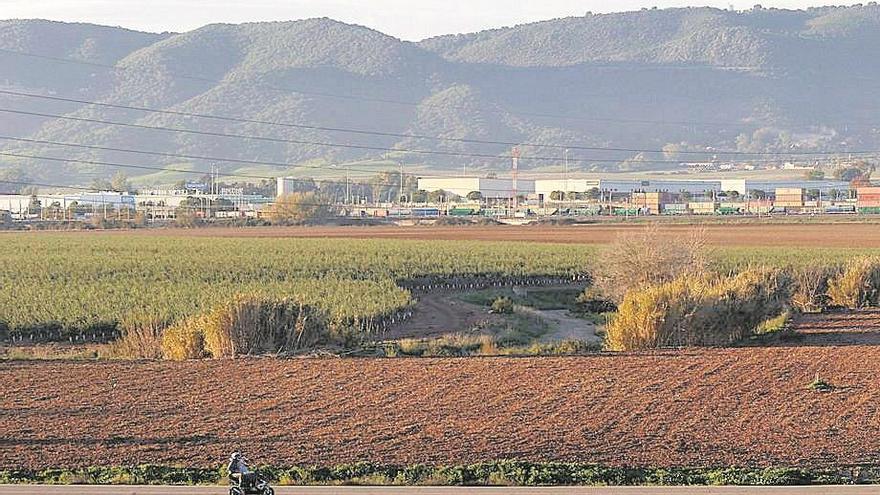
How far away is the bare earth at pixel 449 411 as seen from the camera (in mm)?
15477

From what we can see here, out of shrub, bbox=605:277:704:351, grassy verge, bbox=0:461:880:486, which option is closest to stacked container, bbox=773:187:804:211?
shrub, bbox=605:277:704:351

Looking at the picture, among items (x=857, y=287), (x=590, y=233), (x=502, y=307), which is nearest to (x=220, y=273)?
(x=502, y=307)

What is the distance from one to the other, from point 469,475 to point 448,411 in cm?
458

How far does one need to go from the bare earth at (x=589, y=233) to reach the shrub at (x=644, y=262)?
34896mm

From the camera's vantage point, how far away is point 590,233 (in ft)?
322

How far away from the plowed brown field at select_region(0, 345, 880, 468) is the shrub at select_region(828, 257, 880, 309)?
16.4 metres

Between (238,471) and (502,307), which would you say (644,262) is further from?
(238,471)

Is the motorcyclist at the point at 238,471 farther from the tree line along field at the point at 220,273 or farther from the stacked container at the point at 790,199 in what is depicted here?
the stacked container at the point at 790,199

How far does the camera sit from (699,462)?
14852mm

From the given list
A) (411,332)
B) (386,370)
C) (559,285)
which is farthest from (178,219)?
(386,370)

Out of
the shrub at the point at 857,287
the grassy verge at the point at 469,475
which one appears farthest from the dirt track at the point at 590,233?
the grassy verge at the point at 469,475

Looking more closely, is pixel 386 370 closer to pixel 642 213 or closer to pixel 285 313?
pixel 285 313

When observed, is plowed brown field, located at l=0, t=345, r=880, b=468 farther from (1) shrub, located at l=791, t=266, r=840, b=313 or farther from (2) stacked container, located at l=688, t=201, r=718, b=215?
(2) stacked container, located at l=688, t=201, r=718, b=215

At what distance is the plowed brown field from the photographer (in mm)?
15484
